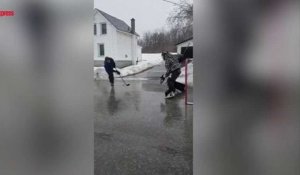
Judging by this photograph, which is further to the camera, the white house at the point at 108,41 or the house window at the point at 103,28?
the house window at the point at 103,28

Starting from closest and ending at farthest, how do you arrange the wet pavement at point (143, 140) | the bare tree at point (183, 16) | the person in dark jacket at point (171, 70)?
the wet pavement at point (143, 140)
the person in dark jacket at point (171, 70)
the bare tree at point (183, 16)

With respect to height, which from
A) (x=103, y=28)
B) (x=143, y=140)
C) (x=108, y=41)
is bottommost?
(x=143, y=140)

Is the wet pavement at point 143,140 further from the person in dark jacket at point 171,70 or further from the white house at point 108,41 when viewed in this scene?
the white house at point 108,41

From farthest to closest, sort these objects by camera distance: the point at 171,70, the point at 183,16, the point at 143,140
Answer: the point at 183,16, the point at 171,70, the point at 143,140

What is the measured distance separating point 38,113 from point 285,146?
1.85 meters

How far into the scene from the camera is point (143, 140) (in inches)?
186

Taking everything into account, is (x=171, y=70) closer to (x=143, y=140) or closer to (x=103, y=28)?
(x=143, y=140)

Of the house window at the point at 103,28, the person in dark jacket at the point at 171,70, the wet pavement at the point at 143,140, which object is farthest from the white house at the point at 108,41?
the wet pavement at the point at 143,140

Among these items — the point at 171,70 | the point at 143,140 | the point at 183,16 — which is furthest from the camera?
the point at 183,16

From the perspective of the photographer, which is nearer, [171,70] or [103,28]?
[171,70]

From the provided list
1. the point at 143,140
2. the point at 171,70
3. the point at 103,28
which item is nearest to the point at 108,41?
the point at 103,28

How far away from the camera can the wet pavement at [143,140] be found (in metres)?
3.58

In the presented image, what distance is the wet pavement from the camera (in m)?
3.58

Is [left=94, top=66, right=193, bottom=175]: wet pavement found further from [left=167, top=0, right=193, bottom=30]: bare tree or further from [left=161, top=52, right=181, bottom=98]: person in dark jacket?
[left=167, top=0, right=193, bottom=30]: bare tree
